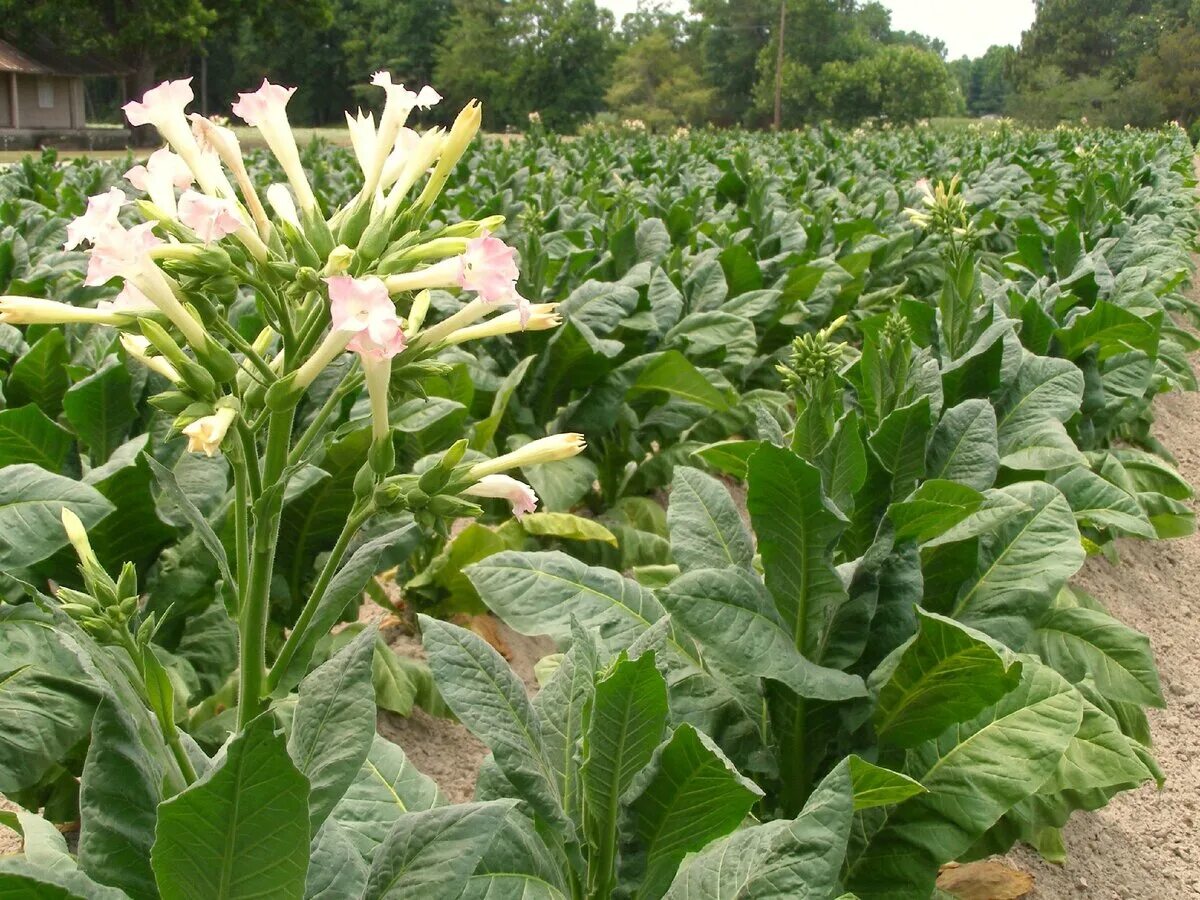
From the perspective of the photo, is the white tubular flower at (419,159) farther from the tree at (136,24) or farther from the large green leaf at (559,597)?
the tree at (136,24)

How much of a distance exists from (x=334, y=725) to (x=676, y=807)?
0.43 meters

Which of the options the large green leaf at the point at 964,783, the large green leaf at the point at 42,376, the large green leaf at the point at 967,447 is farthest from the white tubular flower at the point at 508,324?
the large green leaf at the point at 42,376

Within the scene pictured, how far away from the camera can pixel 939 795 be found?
6.44ft

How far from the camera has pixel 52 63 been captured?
44.2m

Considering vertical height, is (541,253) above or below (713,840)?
above

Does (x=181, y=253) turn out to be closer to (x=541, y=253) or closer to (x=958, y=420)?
(x=958, y=420)

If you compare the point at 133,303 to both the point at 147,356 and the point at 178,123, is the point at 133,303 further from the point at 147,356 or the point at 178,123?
the point at 178,123

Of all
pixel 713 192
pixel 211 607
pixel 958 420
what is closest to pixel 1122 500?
pixel 958 420

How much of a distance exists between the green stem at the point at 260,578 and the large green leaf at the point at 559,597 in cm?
66

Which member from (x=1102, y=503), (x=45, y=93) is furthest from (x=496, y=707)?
(x=45, y=93)

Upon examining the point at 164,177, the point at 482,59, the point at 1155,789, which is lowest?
the point at 1155,789

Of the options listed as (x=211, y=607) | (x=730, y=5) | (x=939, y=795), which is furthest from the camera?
(x=730, y=5)

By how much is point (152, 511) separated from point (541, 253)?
2.49 m

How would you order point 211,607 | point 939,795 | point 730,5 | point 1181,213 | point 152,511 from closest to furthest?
point 939,795, point 152,511, point 211,607, point 1181,213, point 730,5
